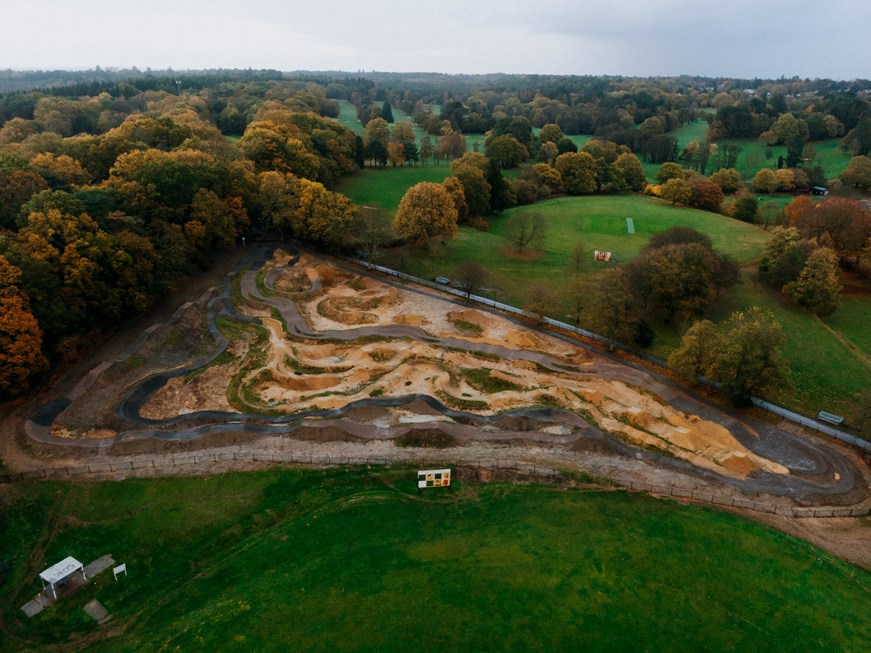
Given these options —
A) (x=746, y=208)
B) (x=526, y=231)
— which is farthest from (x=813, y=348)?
(x=746, y=208)

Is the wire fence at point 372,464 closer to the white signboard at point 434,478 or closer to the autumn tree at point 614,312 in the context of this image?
the white signboard at point 434,478

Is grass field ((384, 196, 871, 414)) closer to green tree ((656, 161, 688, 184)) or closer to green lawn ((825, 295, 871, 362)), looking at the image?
green lawn ((825, 295, 871, 362))

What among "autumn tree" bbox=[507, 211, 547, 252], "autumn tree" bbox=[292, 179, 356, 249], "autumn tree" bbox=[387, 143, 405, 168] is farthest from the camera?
"autumn tree" bbox=[387, 143, 405, 168]

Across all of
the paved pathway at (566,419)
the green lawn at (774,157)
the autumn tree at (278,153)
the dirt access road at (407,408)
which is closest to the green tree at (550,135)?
the green lawn at (774,157)

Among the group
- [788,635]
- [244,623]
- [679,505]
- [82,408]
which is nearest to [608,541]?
A: [679,505]

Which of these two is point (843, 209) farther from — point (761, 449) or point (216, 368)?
point (216, 368)

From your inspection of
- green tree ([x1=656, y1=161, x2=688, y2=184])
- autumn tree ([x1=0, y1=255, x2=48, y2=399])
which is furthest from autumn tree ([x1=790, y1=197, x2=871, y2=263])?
autumn tree ([x1=0, y1=255, x2=48, y2=399])
